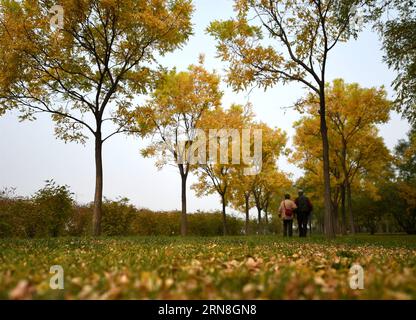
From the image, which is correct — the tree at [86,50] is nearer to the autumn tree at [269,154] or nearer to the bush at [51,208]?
the bush at [51,208]

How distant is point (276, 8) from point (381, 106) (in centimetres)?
1303

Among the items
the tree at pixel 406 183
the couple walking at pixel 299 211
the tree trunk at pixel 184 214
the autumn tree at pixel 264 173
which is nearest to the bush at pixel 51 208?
the tree trunk at pixel 184 214

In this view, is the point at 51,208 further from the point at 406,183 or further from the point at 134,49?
the point at 406,183

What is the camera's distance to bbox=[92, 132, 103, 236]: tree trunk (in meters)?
15.8

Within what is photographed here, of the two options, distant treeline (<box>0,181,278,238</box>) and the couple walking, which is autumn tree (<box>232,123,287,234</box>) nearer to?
distant treeline (<box>0,181,278,238</box>)

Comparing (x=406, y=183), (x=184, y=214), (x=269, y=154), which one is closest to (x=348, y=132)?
(x=269, y=154)

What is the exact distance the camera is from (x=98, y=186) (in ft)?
52.9

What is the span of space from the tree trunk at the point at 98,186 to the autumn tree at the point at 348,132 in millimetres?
13822

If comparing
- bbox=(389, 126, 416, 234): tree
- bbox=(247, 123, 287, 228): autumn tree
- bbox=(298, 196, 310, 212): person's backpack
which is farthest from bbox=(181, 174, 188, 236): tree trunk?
bbox=(389, 126, 416, 234): tree

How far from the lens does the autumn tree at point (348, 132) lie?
24156 millimetres

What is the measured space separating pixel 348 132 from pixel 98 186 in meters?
19.3
